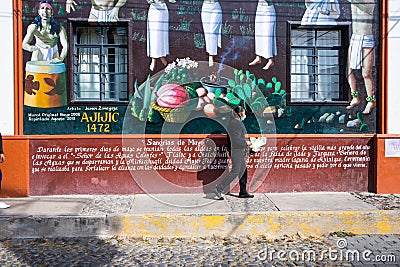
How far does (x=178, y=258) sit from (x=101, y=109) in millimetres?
3706

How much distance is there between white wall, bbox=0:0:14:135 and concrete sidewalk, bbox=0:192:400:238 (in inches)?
74.0

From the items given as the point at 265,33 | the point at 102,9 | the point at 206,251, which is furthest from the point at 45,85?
the point at 206,251

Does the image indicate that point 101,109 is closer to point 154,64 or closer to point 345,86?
point 154,64

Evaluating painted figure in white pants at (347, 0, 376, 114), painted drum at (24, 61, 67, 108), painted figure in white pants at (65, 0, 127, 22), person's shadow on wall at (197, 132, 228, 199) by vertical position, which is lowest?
person's shadow on wall at (197, 132, 228, 199)

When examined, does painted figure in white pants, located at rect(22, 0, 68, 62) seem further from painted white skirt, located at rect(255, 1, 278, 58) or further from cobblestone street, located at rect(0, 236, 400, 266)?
painted white skirt, located at rect(255, 1, 278, 58)

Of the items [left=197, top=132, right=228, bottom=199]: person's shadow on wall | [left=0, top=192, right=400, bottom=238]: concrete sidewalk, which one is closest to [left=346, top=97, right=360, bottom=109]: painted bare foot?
[left=0, top=192, right=400, bottom=238]: concrete sidewalk

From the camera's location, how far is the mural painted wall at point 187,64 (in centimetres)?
823

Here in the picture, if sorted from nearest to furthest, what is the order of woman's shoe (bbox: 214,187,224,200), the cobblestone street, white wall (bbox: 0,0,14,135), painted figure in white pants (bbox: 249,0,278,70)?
the cobblestone street < woman's shoe (bbox: 214,187,224,200) < white wall (bbox: 0,0,14,135) < painted figure in white pants (bbox: 249,0,278,70)

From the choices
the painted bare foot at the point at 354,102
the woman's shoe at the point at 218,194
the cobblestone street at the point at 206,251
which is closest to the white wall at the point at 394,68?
the painted bare foot at the point at 354,102

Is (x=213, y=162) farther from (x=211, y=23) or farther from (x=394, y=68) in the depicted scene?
(x=394, y=68)

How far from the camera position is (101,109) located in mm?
8328

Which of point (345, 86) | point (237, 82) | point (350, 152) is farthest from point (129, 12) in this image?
point (350, 152)

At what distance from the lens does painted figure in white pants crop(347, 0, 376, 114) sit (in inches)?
337

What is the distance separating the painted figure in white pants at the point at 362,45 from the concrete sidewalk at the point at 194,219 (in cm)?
251
